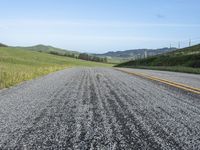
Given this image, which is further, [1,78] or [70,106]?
[1,78]

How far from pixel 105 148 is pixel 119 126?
3.30ft

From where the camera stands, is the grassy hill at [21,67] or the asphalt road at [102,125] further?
the grassy hill at [21,67]

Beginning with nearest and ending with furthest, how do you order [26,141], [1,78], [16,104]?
[26,141] → [16,104] → [1,78]

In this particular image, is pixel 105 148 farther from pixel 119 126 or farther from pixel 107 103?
pixel 107 103

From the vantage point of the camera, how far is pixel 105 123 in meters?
4.53

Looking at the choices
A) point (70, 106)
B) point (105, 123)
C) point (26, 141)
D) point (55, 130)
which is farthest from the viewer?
point (70, 106)

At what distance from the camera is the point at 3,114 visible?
18.1ft

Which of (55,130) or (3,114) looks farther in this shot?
(3,114)

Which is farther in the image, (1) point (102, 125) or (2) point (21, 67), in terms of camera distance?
(2) point (21, 67)

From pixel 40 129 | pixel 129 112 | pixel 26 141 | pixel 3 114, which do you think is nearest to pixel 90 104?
pixel 129 112

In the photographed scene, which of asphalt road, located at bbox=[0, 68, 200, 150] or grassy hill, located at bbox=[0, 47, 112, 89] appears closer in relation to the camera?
asphalt road, located at bbox=[0, 68, 200, 150]

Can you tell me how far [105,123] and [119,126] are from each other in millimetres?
284

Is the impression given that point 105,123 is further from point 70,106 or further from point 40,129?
point 70,106

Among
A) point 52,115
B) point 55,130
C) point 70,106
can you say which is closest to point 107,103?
point 70,106
